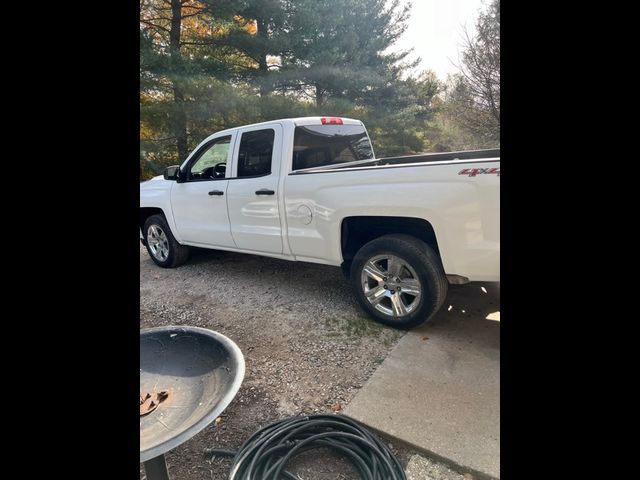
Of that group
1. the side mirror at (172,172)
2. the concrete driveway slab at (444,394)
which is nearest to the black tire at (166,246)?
the side mirror at (172,172)

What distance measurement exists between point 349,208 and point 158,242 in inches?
132

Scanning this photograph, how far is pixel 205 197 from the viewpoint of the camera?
4.54m

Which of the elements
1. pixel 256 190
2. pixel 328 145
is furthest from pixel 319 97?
pixel 256 190

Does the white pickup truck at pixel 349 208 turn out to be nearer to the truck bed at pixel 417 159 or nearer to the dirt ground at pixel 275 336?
the truck bed at pixel 417 159

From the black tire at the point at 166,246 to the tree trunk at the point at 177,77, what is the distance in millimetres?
7365

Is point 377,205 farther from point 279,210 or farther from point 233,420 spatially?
Result: point 233,420

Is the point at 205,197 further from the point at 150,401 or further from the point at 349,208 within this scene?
the point at 150,401

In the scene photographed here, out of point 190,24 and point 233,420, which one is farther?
point 190,24
